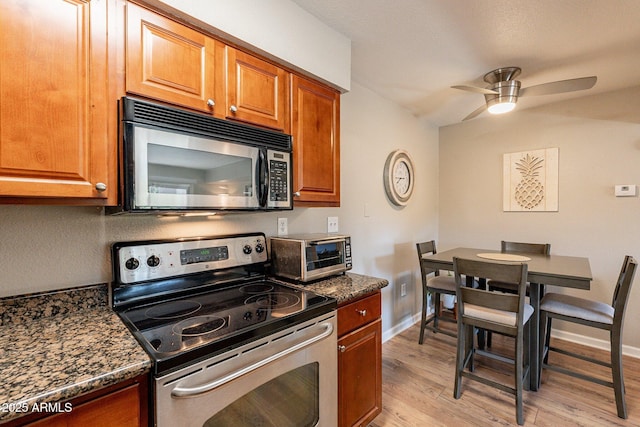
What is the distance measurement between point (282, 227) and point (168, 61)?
1.10 metres

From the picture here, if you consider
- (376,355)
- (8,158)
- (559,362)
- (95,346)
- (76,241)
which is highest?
(8,158)

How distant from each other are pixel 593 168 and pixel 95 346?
378 centimetres

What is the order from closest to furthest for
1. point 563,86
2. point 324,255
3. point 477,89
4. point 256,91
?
1. point 256,91
2. point 324,255
3. point 563,86
4. point 477,89

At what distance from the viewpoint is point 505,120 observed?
3.25m

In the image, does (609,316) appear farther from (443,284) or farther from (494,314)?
(443,284)

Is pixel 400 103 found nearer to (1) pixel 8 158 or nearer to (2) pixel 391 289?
(2) pixel 391 289

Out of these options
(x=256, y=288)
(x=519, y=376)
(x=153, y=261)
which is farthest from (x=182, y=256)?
(x=519, y=376)

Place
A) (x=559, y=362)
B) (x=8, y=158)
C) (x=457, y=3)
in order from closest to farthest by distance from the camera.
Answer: (x=8, y=158) < (x=457, y=3) < (x=559, y=362)

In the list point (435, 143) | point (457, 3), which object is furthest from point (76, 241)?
point (435, 143)

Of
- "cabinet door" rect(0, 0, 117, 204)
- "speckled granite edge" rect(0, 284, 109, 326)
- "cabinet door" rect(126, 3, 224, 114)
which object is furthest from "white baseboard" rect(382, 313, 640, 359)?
"cabinet door" rect(0, 0, 117, 204)

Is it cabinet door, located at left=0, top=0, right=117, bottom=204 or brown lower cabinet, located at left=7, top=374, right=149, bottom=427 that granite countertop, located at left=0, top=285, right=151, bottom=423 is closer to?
brown lower cabinet, located at left=7, top=374, right=149, bottom=427

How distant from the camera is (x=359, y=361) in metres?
1.56

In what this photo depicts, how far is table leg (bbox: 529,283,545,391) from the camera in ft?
6.74

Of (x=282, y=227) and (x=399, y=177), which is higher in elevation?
(x=399, y=177)
